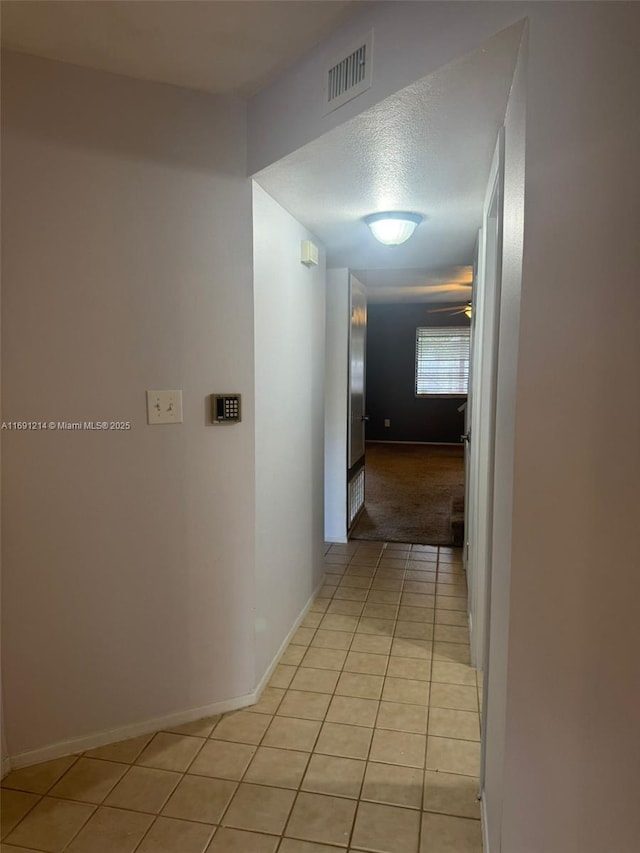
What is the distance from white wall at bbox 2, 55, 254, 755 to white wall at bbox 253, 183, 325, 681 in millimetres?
135

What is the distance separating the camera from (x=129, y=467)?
198 cm

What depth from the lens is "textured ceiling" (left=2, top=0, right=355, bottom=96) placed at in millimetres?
1486

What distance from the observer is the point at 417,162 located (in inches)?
74.9

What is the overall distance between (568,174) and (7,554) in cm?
192

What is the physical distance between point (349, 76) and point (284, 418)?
1.44m

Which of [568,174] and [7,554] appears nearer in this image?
[568,174]

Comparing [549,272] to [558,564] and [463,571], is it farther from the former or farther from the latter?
[463,571]

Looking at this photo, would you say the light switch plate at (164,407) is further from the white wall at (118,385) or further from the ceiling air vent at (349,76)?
the ceiling air vent at (349,76)

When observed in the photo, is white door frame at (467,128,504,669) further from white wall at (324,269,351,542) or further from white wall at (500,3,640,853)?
white wall at (324,269,351,542)

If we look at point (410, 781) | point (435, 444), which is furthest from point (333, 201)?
point (435, 444)

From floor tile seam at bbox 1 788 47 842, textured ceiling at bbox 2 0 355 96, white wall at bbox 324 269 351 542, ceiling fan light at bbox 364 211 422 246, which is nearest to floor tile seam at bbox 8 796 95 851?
floor tile seam at bbox 1 788 47 842

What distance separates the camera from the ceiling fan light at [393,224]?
2.51 metres

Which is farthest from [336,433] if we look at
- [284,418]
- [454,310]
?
[454,310]

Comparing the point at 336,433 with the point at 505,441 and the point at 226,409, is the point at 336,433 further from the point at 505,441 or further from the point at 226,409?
the point at 505,441
